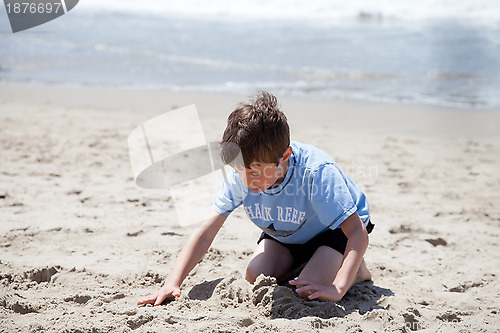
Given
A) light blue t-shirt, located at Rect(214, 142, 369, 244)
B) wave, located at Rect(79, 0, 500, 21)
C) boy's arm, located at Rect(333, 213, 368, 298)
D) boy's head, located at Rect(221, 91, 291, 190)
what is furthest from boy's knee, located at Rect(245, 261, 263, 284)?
wave, located at Rect(79, 0, 500, 21)

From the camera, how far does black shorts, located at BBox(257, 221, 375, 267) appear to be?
2.43m

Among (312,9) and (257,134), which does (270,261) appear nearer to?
(257,134)

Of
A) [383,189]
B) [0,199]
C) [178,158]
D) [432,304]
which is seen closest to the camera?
[432,304]

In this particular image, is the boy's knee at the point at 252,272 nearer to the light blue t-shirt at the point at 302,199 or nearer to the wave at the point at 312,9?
the light blue t-shirt at the point at 302,199

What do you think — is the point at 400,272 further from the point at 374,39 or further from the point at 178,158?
the point at 374,39

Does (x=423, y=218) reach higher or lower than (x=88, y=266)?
lower

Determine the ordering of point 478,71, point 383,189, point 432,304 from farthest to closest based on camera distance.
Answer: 1. point 478,71
2. point 383,189
3. point 432,304

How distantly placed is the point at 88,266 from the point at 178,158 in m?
1.88

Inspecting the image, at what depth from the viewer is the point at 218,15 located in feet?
61.4

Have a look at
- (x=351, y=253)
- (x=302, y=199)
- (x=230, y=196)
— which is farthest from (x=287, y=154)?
(x=351, y=253)

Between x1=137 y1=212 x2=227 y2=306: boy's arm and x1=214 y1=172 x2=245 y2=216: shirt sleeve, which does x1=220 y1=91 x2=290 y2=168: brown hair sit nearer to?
x1=214 y1=172 x2=245 y2=216: shirt sleeve

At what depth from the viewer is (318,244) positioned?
2477mm

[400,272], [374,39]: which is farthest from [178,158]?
[374,39]

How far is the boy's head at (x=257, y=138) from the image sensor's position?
2070 millimetres
